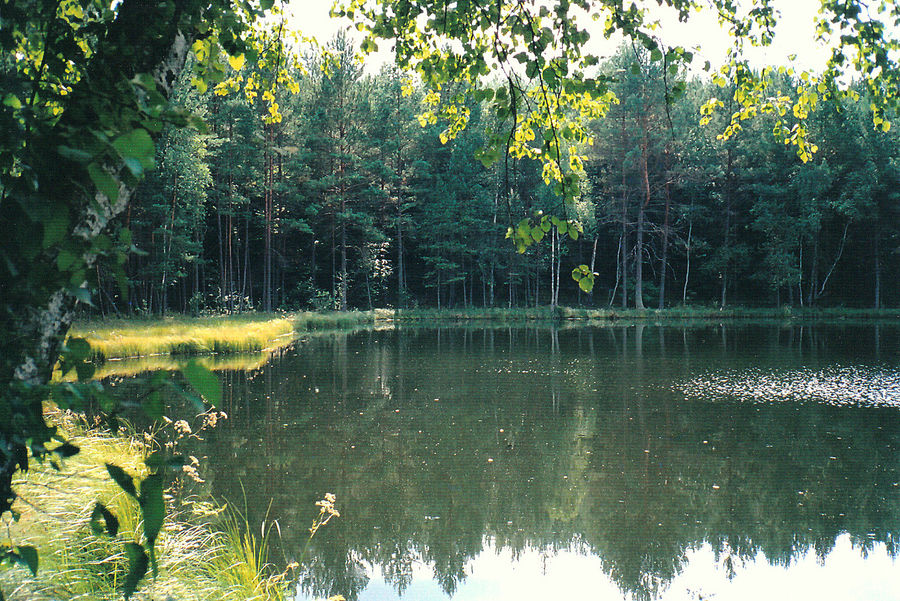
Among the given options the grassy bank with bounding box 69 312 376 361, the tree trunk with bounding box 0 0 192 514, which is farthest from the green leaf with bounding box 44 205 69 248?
the grassy bank with bounding box 69 312 376 361

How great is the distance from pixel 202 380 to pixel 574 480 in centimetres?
646

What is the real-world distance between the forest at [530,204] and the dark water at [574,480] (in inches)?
851

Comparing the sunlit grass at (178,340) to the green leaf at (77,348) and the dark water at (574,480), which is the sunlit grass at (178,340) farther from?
the green leaf at (77,348)

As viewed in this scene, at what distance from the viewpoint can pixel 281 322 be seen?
24594 mm

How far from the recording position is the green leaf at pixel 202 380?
97cm

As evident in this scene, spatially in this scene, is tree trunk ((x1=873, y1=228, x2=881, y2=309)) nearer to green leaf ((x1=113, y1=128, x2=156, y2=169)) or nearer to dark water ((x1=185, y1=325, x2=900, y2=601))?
dark water ((x1=185, y1=325, x2=900, y2=601))

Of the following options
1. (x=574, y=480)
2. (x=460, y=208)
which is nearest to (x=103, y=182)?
(x=574, y=480)

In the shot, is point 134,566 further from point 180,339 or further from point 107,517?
point 180,339

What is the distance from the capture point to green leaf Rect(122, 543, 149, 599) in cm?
112

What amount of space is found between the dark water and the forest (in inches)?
851

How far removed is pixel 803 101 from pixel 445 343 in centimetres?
1899

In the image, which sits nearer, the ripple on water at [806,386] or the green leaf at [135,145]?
the green leaf at [135,145]

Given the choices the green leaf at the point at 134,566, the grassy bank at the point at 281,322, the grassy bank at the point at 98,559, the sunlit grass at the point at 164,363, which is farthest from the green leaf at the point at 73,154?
the grassy bank at the point at 281,322

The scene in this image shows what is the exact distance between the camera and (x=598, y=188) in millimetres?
41688
